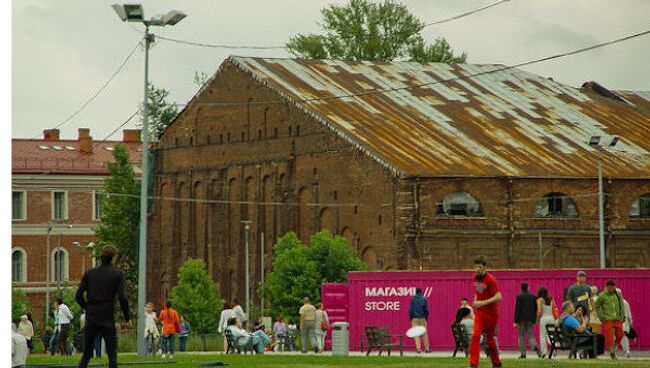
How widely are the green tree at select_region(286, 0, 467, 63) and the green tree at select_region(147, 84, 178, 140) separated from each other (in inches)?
665

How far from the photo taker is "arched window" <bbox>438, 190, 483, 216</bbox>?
73.7 metres

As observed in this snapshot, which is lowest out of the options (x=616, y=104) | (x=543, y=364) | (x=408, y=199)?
(x=543, y=364)

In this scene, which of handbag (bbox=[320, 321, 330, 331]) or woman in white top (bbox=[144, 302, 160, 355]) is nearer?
woman in white top (bbox=[144, 302, 160, 355])

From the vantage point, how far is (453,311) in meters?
46.0

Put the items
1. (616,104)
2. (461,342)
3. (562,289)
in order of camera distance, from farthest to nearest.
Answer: (616,104) → (562,289) → (461,342)

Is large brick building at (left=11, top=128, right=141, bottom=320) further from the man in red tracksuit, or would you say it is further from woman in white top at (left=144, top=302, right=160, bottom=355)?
the man in red tracksuit

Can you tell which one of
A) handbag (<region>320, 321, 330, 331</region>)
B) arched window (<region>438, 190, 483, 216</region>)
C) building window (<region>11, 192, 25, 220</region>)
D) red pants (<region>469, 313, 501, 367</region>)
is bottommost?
handbag (<region>320, 321, 330, 331</region>)

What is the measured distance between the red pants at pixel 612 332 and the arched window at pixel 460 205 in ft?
130

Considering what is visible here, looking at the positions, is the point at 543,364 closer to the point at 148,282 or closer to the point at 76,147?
the point at 148,282

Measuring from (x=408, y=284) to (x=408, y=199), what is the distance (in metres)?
25.0

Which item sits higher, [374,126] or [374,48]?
[374,48]

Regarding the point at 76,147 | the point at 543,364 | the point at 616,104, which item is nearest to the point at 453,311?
the point at 543,364

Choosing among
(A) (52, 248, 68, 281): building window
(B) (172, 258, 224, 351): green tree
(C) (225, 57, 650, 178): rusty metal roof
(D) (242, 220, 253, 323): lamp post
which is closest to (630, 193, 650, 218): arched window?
(C) (225, 57, 650, 178): rusty metal roof

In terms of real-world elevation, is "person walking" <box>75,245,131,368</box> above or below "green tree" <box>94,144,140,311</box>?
below
